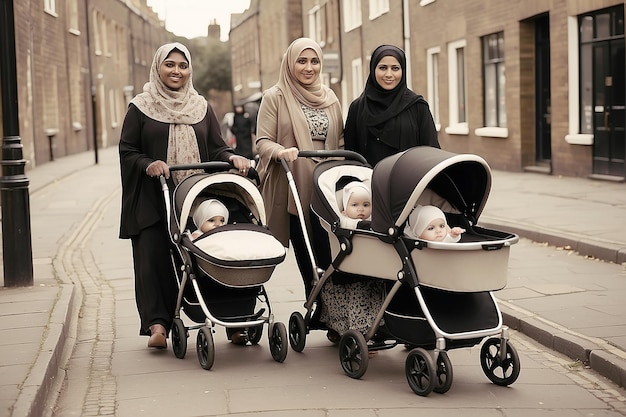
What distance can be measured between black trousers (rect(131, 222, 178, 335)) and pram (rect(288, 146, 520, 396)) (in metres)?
1.36

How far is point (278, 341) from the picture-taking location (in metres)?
6.81

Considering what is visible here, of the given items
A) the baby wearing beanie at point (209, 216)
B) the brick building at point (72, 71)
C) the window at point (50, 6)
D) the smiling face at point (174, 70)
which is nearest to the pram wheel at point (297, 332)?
the baby wearing beanie at point (209, 216)

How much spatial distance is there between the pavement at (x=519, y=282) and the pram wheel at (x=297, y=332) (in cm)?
117

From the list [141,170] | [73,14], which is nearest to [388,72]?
[141,170]

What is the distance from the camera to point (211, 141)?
297 inches

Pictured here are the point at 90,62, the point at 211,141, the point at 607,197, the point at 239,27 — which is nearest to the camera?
the point at 211,141

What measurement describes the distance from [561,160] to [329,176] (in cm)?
1451

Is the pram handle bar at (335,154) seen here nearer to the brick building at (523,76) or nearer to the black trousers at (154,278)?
the black trousers at (154,278)

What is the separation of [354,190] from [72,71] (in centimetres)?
3743

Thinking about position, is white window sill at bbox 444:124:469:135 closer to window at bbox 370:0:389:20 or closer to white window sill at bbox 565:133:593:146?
white window sill at bbox 565:133:593:146

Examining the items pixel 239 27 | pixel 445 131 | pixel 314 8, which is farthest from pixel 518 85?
pixel 239 27

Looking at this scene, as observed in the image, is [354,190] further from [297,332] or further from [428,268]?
[297,332]

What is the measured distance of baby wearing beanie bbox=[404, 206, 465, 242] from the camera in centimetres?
591

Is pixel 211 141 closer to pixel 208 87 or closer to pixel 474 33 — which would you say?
pixel 474 33
